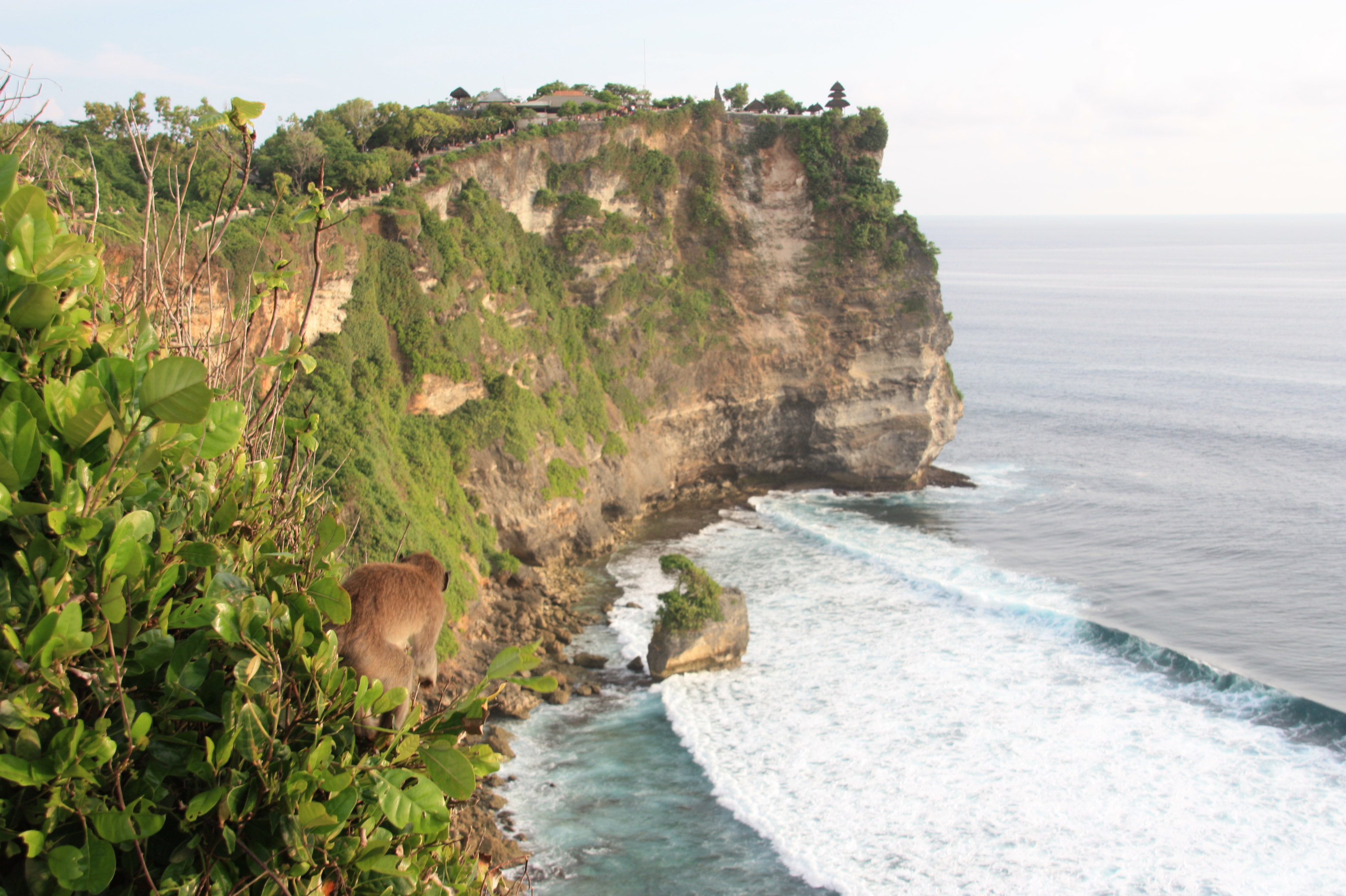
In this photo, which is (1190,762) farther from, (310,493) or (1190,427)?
(1190,427)

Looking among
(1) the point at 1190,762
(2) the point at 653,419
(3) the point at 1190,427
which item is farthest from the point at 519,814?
(3) the point at 1190,427

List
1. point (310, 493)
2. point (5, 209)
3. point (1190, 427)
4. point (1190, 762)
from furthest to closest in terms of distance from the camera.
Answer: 1. point (1190, 427)
2. point (1190, 762)
3. point (310, 493)
4. point (5, 209)

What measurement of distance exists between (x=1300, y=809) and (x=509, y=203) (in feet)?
120

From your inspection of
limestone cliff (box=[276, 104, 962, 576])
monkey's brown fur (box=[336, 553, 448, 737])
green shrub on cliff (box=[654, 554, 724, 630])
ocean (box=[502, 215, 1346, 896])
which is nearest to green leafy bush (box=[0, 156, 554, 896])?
monkey's brown fur (box=[336, 553, 448, 737])

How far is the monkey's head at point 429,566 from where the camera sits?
19.1ft

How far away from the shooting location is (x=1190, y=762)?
2398cm

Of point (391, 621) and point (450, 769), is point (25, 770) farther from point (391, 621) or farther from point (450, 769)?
point (391, 621)

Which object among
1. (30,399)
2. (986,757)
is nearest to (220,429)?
(30,399)

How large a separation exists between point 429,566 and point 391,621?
70 cm

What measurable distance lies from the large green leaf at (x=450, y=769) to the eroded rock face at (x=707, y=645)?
80.9 feet

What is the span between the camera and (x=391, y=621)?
5.33 m

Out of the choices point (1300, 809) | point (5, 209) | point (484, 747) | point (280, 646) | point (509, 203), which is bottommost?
point (1300, 809)

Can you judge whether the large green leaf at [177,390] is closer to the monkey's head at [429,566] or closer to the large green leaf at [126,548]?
the large green leaf at [126,548]

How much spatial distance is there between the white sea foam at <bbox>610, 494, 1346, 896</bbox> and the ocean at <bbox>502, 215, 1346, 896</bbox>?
8 centimetres
